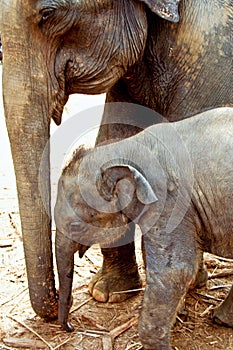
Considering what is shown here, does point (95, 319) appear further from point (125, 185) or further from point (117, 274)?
point (125, 185)

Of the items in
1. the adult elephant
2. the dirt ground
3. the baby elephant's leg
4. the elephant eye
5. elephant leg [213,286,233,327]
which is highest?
the elephant eye

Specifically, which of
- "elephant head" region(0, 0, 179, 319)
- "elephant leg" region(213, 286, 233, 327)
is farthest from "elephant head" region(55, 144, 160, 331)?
"elephant leg" region(213, 286, 233, 327)

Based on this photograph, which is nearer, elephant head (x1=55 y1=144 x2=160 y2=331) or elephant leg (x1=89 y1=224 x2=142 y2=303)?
elephant head (x1=55 y1=144 x2=160 y2=331)

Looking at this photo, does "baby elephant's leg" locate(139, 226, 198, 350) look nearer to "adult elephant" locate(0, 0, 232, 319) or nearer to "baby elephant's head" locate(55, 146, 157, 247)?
"baby elephant's head" locate(55, 146, 157, 247)

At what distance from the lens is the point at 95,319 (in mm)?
2951

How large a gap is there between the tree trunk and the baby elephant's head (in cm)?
10

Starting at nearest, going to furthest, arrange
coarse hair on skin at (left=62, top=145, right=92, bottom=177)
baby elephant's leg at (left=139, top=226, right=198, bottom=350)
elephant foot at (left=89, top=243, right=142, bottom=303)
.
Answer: baby elephant's leg at (left=139, top=226, right=198, bottom=350), coarse hair on skin at (left=62, top=145, right=92, bottom=177), elephant foot at (left=89, top=243, right=142, bottom=303)

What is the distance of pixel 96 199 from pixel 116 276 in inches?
38.1

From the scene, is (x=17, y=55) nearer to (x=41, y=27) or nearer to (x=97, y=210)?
(x=41, y=27)

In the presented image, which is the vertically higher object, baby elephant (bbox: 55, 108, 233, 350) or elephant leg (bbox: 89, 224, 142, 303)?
baby elephant (bbox: 55, 108, 233, 350)

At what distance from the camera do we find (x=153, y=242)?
2.35 metres

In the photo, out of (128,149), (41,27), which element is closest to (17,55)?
(41,27)

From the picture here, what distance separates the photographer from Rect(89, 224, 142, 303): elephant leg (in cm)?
318

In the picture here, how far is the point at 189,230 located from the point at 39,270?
63 centimetres
